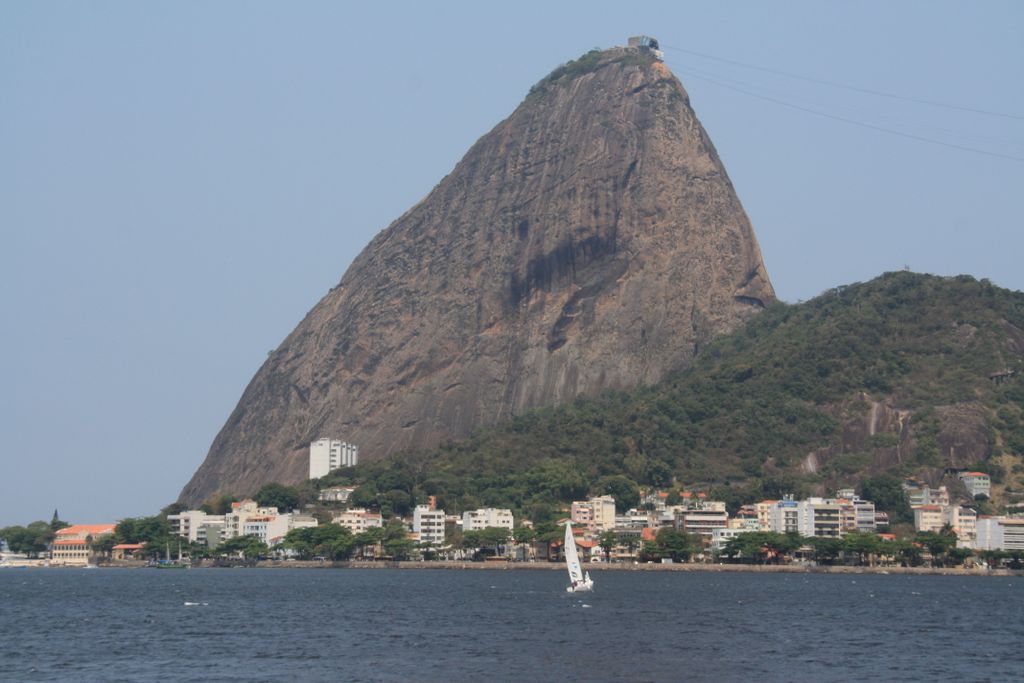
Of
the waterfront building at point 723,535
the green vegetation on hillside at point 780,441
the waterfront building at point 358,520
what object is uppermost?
the green vegetation on hillside at point 780,441

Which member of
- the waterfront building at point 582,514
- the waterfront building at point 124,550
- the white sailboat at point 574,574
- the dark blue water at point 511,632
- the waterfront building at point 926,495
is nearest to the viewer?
the dark blue water at point 511,632

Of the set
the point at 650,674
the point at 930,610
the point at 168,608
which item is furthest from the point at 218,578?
the point at 650,674

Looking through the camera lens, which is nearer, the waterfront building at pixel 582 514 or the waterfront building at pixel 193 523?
the waterfront building at pixel 582 514

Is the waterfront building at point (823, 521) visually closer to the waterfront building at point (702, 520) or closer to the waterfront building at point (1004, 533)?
the waterfront building at point (702, 520)

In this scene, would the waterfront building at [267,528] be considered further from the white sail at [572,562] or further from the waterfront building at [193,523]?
A: the white sail at [572,562]

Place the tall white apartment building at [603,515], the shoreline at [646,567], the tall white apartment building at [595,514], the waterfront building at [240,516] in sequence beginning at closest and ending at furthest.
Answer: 1. the shoreline at [646,567]
2. the tall white apartment building at [595,514]
3. the tall white apartment building at [603,515]
4. the waterfront building at [240,516]

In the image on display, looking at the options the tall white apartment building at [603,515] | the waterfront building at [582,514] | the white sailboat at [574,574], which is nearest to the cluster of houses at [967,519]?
the tall white apartment building at [603,515]

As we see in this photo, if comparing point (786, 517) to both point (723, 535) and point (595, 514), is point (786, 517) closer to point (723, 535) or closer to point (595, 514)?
point (723, 535)

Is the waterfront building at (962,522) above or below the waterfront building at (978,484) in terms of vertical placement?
below

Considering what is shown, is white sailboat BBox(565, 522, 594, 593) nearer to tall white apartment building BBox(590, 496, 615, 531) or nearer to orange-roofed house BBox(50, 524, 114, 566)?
tall white apartment building BBox(590, 496, 615, 531)
